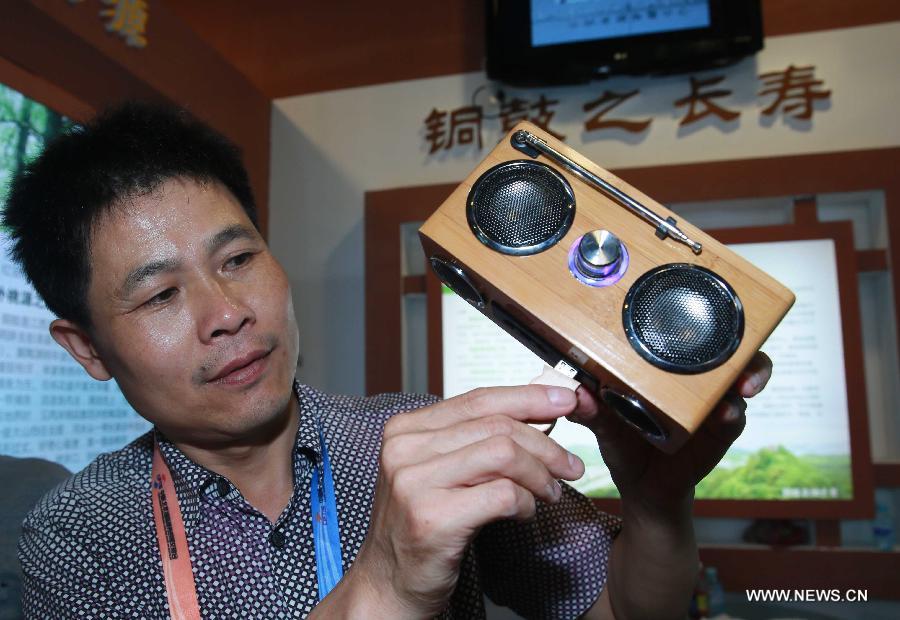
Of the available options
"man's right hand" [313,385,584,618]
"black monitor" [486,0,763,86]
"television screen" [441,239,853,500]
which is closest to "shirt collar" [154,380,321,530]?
"man's right hand" [313,385,584,618]

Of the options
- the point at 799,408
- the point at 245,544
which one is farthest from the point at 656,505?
the point at 799,408

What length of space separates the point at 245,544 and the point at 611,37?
1894 millimetres

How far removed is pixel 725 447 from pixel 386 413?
2.05 ft

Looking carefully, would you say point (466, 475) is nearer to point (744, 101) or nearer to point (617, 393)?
point (617, 393)

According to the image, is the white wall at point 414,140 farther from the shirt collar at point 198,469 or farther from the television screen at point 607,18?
the shirt collar at point 198,469

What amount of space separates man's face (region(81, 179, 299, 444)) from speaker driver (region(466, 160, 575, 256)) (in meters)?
0.41

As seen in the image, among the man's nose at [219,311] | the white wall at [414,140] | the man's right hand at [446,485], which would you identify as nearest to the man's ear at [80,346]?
the man's nose at [219,311]

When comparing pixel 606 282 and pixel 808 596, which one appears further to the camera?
pixel 808 596

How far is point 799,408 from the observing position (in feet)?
6.70

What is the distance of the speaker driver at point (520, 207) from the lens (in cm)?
76

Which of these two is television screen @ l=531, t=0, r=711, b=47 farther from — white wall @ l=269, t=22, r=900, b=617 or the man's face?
the man's face

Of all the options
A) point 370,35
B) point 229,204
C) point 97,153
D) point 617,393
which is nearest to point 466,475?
point 617,393

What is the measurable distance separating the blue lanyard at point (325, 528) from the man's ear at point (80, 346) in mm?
404

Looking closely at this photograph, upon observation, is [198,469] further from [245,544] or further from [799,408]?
[799,408]
